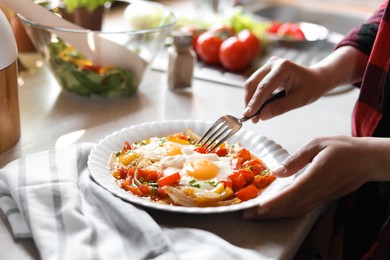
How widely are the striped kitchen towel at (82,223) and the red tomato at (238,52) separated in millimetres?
836

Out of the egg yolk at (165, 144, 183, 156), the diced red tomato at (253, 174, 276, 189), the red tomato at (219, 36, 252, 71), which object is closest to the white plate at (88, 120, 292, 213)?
the diced red tomato at (253, 174, 276, 189)

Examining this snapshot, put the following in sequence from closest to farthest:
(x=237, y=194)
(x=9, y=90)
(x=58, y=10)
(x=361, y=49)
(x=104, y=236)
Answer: (x=104, y=236) < (x=237, y=194) < (x=9, y=90) < (x=361, y=49) < (x=58, y=10)

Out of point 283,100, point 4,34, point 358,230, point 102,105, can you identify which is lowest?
point 358,230

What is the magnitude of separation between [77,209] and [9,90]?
14.1 inches

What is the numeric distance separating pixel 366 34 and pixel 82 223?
846 mm

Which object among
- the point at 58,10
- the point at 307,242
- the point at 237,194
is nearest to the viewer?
the point at 237,194

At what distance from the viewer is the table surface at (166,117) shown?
0.89 m

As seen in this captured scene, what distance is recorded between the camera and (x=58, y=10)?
150 cm

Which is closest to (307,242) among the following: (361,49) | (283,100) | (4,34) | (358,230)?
(358,230)

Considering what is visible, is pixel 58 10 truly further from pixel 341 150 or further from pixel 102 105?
pixel 341 150

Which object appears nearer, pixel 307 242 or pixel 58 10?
pixel 307 242

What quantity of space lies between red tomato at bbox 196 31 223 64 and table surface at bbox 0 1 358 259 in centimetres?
17

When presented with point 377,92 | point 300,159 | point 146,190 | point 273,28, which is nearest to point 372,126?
point 377,92

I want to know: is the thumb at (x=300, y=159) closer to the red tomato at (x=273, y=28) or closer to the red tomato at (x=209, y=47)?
the red tomato at (x=209, y=47)
